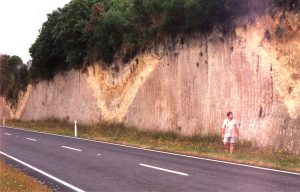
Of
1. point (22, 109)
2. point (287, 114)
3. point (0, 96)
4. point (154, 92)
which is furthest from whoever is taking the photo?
point (0, 96)

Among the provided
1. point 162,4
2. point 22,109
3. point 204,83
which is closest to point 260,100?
point 204,83

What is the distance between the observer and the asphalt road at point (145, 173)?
1055 centimetres

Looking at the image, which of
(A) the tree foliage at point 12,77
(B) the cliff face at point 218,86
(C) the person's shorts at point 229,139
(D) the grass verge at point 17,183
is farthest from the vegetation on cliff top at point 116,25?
(D) the grass verge at point 17,183

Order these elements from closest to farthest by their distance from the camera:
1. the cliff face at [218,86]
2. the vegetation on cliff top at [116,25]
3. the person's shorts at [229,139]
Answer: the person's shorts at [229,139], the cliff face at [218,86], the vegetation on cliff top at [116,25]

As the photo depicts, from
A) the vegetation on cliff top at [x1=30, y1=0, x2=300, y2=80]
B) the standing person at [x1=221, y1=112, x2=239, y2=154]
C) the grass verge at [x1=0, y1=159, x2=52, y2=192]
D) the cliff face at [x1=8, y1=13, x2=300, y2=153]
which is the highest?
the vegetation on cliff top at [x1=30, y1=0, x2=300, y2=80]

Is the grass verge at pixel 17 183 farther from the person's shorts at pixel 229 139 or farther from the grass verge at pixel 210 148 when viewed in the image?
the person's shorts at pixel 229 139

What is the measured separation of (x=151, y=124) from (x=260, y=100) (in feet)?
32.0

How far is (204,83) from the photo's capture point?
2480cm

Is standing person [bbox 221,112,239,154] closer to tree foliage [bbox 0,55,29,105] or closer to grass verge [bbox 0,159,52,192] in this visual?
grass verge [bbox 0,159,52,192]

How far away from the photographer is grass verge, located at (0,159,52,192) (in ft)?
35.1

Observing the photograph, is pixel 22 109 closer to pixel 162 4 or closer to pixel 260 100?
pixel 162 4

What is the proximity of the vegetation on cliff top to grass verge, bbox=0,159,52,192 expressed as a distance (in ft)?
44.0

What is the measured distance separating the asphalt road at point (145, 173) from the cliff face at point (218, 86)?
5029 mm

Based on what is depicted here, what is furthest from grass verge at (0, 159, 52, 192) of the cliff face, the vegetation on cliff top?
the vegetation on cliff top
